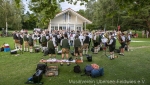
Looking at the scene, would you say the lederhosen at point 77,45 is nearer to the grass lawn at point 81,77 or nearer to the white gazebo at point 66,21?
the grass lawn at point 81,77

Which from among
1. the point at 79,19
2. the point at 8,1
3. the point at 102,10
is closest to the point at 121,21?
the point at 102,10

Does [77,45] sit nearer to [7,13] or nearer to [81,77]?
[81,77]

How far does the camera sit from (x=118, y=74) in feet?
30.3

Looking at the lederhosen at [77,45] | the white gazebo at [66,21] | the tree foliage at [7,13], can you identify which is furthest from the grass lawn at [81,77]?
the tree foliage at [7,13]

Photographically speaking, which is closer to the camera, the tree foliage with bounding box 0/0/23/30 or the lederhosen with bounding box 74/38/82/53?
the lederhosen with bounding box 74/38/82/53

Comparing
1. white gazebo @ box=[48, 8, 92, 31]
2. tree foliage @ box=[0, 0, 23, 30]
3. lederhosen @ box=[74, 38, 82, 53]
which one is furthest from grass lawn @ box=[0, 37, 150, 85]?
tree foliage @ box=[0, 0, 23, 30]

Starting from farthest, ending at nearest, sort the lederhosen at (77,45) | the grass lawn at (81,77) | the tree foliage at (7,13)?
the tree foliage at (7,13) → the lederhosen at (77,45) → the grass lawn at (81,77)

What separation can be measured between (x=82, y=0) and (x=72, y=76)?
4125mm

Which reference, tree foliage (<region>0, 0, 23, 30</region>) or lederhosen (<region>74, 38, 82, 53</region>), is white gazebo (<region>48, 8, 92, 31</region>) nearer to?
tree foliage (<region>0, 0, 23, 30</region>)

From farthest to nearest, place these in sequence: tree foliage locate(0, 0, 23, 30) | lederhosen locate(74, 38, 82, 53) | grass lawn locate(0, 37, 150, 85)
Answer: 1. tree foliage locate(0, 0, 23, 30)
2. lederhosen locate(74, 38, 82, 53)
3. grass lawn locate(0, 37, 150, 85)

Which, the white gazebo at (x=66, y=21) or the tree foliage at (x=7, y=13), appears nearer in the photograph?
the white gazebo at (x=66, y=21)

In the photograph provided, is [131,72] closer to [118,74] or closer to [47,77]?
[118,74]

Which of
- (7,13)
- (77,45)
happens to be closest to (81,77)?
(77,45)

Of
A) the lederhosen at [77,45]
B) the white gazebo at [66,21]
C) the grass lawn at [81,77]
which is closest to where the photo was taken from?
the grass lawn at [81,77]
